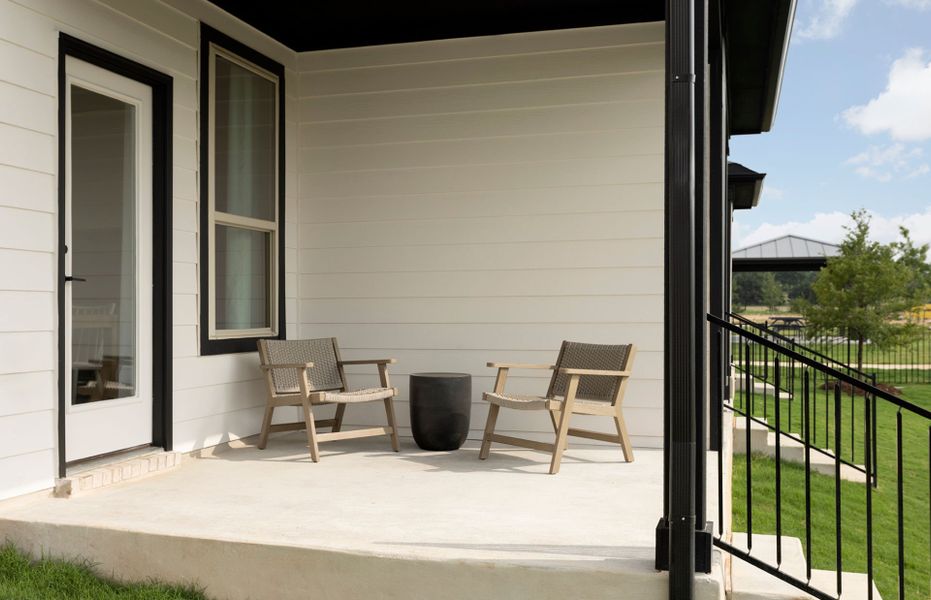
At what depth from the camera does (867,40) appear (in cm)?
4331

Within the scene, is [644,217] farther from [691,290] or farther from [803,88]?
[803,88]

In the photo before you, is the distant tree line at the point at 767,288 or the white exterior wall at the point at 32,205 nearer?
the white exterior wall at the point at 32,205

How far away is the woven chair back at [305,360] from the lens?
Result: 5074 millimetres

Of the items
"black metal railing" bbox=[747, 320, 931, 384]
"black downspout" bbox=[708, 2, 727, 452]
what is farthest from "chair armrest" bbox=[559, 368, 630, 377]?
"black metal railing" bbox=[747, 320, 931, 384]

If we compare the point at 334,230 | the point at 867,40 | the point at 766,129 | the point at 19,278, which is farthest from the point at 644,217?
the point at 867,40

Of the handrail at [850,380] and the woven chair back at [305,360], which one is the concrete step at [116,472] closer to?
the woven chair back at [305,360]

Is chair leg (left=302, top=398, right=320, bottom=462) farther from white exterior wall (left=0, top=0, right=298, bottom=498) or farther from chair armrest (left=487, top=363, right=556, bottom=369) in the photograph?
white exterior wall (left=0, top=0, right=298, bottom=498)

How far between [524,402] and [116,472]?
2.07 meters

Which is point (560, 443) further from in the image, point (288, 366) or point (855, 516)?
point (855, 516)

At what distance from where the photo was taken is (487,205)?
18.5ft

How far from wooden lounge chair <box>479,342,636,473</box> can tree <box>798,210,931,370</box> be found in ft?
34.3

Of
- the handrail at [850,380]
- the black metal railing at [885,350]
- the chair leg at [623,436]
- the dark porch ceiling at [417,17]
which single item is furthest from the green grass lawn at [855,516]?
the black metal railing at [885,350]

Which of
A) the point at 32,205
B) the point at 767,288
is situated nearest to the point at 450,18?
the point at 32,205

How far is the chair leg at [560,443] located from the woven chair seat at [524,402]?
7 centimetres
